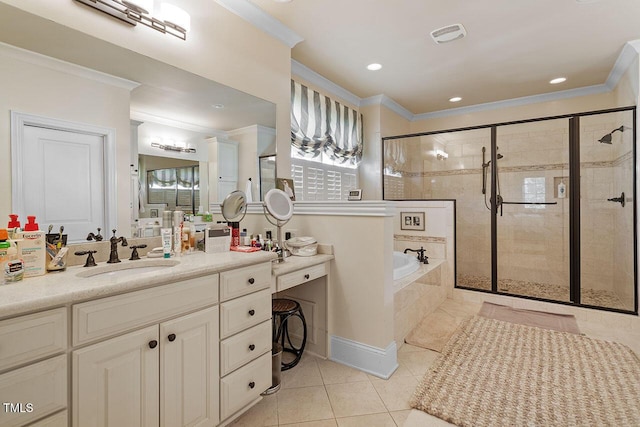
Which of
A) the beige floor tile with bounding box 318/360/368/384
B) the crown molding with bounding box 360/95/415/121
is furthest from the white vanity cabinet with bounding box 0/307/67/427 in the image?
the crown molding with bounding box 360/95/415/121

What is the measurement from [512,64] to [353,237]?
2615 millimetres

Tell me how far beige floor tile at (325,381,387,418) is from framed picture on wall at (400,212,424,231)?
2.26 m

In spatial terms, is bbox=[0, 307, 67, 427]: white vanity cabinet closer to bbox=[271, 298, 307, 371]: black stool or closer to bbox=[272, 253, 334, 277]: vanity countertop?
bbox=[272, 253, 334, 277]: vanity countertop

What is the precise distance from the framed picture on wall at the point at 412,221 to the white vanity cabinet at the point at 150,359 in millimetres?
2933

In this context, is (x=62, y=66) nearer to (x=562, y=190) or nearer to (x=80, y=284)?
(x=80, y=284)

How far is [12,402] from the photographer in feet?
2.75

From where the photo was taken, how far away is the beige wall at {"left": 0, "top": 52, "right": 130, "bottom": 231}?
47.1 inches

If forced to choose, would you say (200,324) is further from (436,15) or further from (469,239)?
(469,239)

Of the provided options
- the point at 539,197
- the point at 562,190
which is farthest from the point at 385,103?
the point at 562,190

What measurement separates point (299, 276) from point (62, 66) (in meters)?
1.60

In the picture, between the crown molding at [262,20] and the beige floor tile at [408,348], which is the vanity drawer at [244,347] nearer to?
the beige floor tile at [408,348]

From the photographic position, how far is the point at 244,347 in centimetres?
151

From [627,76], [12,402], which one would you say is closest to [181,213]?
[12,402]

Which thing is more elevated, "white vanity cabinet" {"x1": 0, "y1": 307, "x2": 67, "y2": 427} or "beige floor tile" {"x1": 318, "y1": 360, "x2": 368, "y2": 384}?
"white vanity cabinet" {"x1": 0, "y1": 307, "x2": 67, "y2": 427}
